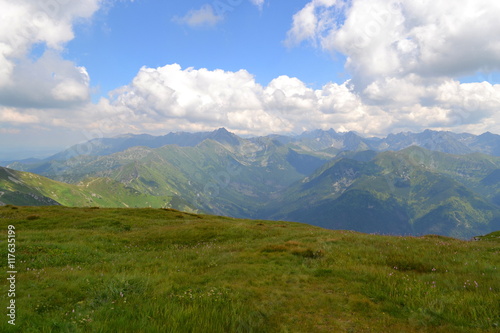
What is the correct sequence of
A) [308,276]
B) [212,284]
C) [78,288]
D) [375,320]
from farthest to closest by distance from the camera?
[308,276], [212,284], [78,288], [375,320]

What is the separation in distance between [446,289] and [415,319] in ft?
10.9

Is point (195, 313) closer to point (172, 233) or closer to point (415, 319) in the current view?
point (415, 319)

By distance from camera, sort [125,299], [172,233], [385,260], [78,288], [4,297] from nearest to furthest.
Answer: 1. [125,299]
2. [4,297]
3. [78,288]
4. [385,260]
5. [172,233]

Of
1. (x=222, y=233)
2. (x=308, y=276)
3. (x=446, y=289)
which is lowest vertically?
(x=222, y=233)

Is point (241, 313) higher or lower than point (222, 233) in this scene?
higher

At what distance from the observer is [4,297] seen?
28.4 ft

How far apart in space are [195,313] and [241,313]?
1327mm

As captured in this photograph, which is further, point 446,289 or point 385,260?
point 385,260

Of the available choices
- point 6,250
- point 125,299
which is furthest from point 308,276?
point 6,250

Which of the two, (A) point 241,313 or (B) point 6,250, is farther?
(B) point 6,250

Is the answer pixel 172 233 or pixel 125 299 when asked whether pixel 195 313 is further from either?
pixel 172 233

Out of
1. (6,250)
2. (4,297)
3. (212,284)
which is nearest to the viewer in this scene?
(4,297)

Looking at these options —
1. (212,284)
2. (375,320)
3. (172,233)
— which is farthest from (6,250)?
(375,320)

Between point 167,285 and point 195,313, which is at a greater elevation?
point 195,313
